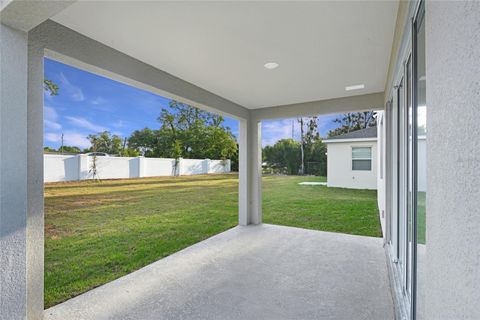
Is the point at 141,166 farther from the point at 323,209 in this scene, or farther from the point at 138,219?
the point at 323,209

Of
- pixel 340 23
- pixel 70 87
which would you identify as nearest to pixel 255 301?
pixel 340 23

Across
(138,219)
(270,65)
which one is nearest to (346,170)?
(138,219)

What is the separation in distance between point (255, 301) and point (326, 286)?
89cm

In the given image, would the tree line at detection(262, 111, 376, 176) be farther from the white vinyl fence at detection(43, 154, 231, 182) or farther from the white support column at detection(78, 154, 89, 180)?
the white support column at detection(78, 154, 89, 180)

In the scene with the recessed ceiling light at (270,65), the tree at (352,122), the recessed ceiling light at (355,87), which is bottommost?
the recessed ceiling light at (355,87)

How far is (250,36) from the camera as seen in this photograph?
8.25 feet

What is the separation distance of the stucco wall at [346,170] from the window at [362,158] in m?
0.14

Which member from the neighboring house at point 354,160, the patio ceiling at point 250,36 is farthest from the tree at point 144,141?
the neighboring house at point 354,160

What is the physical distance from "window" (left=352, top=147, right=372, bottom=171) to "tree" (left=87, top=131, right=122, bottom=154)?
947 cm

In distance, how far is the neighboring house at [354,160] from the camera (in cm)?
1052

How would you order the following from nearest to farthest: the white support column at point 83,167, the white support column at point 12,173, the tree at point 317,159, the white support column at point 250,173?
the white support column at point 12,173
the white support column at point 83,167
the white support column at point 250,173
the tree at point 317,159

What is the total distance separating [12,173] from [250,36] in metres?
2.29

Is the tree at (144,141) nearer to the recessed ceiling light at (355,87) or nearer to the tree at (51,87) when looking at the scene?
the tree at (51,87)

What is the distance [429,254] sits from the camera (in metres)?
0.98
